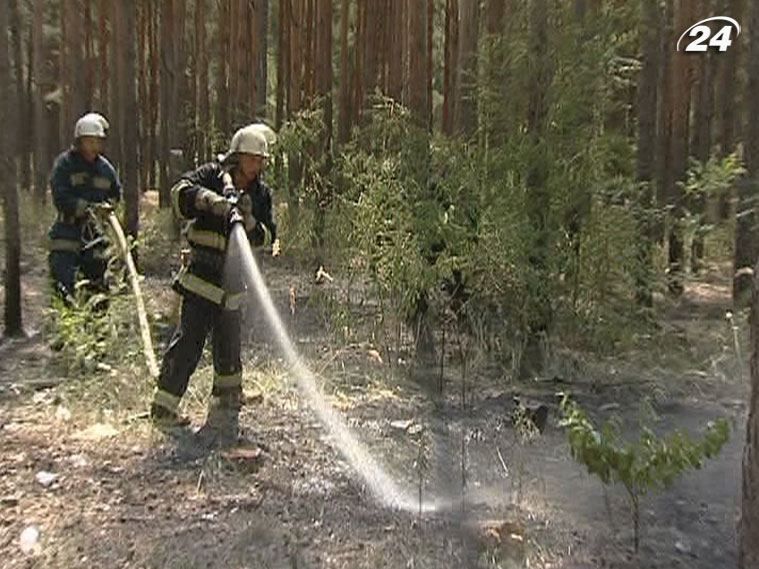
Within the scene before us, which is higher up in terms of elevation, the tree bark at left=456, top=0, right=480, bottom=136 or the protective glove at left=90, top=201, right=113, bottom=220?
the tree bark at left=456, top=0, right=480, bottom=136

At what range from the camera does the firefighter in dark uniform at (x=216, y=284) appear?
5320mm

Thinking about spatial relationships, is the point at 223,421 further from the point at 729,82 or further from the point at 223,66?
the point at 223,66

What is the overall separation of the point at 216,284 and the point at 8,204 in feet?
11.5

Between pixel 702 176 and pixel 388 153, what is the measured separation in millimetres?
2568

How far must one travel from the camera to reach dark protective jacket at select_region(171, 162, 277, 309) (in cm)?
532

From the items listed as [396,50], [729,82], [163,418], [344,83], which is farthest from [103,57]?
[163,418]

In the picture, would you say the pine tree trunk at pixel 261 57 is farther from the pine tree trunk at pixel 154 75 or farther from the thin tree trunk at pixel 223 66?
the pine tree trunk at pixel 154 75

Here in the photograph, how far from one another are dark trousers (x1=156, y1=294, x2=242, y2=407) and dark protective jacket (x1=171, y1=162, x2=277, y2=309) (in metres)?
0.08

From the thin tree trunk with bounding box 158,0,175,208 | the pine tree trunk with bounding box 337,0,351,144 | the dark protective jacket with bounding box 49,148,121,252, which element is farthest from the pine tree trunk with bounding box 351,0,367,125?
the dark protective jacket with bounding box 49,148,121,252

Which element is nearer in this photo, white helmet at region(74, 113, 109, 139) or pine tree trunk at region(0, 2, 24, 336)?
white helmet at region(74, 113, 109, 139)

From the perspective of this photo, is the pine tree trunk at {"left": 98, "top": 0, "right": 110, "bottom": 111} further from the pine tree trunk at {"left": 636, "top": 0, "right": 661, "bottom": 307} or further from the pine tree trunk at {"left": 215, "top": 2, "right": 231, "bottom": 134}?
the pine tree trunk at {"left": 636, "top": 0, "right": 661, "bottom": 307}

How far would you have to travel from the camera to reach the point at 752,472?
3.28m

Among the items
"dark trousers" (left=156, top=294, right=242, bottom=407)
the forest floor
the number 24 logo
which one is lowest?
the forest floor

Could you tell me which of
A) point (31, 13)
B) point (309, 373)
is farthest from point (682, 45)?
point (31, 13)
